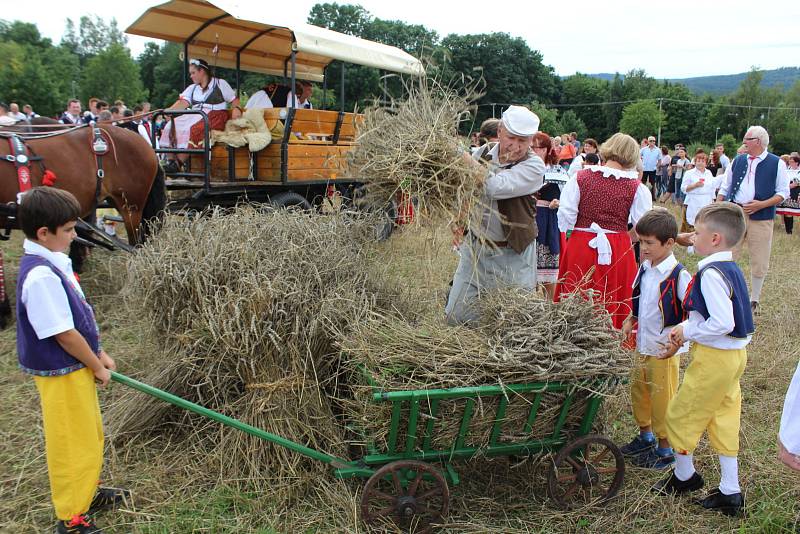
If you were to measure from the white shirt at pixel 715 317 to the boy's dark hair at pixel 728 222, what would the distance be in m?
0.07

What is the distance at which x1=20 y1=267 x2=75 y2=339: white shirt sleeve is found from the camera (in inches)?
87.0

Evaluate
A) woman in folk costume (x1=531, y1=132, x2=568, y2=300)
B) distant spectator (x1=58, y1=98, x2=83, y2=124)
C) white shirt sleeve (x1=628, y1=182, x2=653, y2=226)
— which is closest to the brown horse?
woman in folk costume (x1=531, y1=132, x2=568, y2=300)

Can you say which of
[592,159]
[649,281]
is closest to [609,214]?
[649,281]

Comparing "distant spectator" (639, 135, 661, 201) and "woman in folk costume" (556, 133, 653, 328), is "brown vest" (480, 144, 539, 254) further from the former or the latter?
"distant spectator" (639, 135, 661, 201)

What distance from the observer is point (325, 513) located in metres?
2.62

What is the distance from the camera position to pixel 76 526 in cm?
241

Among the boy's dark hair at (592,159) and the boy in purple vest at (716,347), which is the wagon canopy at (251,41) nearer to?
the boy's dark hair at (592,159)

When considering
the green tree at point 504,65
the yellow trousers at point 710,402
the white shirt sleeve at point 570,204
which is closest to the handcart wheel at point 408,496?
the yellow trousers at point 710,402

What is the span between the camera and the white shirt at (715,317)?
2613mm

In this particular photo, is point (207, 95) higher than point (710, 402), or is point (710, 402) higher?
point (207, 95)

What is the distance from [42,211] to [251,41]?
5.98 metres

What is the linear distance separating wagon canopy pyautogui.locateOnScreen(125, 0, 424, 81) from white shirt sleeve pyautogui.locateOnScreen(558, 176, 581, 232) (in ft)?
11.1

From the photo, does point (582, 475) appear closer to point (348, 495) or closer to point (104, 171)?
point (348, 495)

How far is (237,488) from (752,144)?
5.90m
